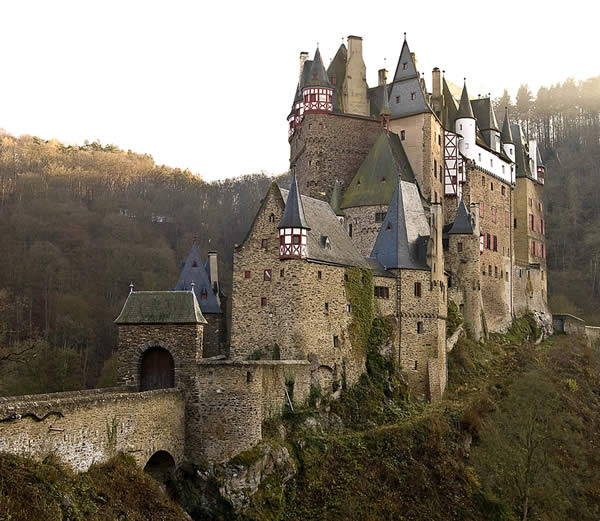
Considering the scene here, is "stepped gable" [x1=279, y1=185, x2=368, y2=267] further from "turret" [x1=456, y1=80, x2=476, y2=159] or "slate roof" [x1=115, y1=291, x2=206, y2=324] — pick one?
"turret" [x1=456, y1=80, x2=476, y2=159]

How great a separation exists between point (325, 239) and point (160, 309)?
343 inches

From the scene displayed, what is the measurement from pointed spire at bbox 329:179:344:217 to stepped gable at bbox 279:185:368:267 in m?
7.16

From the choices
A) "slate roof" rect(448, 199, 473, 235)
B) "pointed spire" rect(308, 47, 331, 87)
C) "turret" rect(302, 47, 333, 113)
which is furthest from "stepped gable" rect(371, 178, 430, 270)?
"pointed spire" rect(308, 47, 331, 87)

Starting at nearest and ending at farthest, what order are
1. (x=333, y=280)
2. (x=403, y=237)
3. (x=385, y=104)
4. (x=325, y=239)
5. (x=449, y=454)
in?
(x=449, y=454)
(x=333, y=280)
(x=325, y=239)
(x=403, y=237)
(x=385, y=104)

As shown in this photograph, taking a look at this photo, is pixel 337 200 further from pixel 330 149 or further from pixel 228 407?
pixel 228 407

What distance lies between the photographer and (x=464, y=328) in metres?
42.5

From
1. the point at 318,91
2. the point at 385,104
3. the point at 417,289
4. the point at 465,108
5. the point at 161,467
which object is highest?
the point at 318,91

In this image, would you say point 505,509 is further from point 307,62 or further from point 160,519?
point 307,62

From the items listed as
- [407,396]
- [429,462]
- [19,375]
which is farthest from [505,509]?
[19,375]

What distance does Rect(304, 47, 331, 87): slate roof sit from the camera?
46206 millimetres

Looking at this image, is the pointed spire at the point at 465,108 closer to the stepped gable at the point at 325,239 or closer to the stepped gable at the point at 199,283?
the stepped gable at the point at 325,239

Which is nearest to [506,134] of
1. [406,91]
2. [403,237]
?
[406,91]

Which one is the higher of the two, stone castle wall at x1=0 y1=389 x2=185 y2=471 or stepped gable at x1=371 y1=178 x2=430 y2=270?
stepped gable at x1=371 y1=178 x2=430 y2=270

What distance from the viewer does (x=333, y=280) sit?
32469 mm
